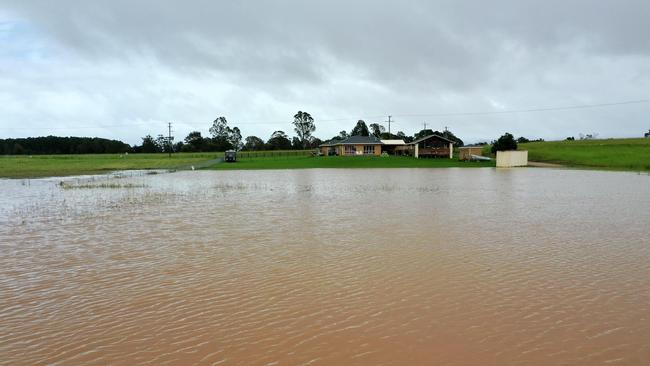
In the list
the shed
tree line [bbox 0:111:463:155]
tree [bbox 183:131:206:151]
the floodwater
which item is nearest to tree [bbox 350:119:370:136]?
tree line [bbox 0:111:463:155]

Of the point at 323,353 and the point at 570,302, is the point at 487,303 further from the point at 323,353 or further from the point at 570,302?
the point at 323,353

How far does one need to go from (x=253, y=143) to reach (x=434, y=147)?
307 feet

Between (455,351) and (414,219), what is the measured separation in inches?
417

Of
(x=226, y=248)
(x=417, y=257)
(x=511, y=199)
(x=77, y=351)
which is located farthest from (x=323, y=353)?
(x=511, y=199)

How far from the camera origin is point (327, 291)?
7898 millimetres

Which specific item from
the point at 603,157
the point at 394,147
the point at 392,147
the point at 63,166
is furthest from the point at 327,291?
the point at 392,147

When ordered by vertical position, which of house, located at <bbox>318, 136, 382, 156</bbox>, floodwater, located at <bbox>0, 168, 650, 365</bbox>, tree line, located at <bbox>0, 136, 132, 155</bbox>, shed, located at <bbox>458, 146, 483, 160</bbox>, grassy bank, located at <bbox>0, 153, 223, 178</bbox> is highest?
tree line, located at <bbox>0, 136, 132, 155</bbox>

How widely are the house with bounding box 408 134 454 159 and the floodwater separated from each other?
68.7m

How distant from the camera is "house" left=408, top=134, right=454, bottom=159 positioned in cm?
8412

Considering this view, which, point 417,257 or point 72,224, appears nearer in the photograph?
point 417,257

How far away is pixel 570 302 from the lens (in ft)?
23.9

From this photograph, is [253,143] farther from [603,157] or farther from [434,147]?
[603,157]

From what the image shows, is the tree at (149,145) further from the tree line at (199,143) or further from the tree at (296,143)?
the tree at (296,143)

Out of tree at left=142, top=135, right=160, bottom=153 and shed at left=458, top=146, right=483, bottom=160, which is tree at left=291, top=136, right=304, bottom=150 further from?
shed at left=458, top=146, right=483, bottom=160
